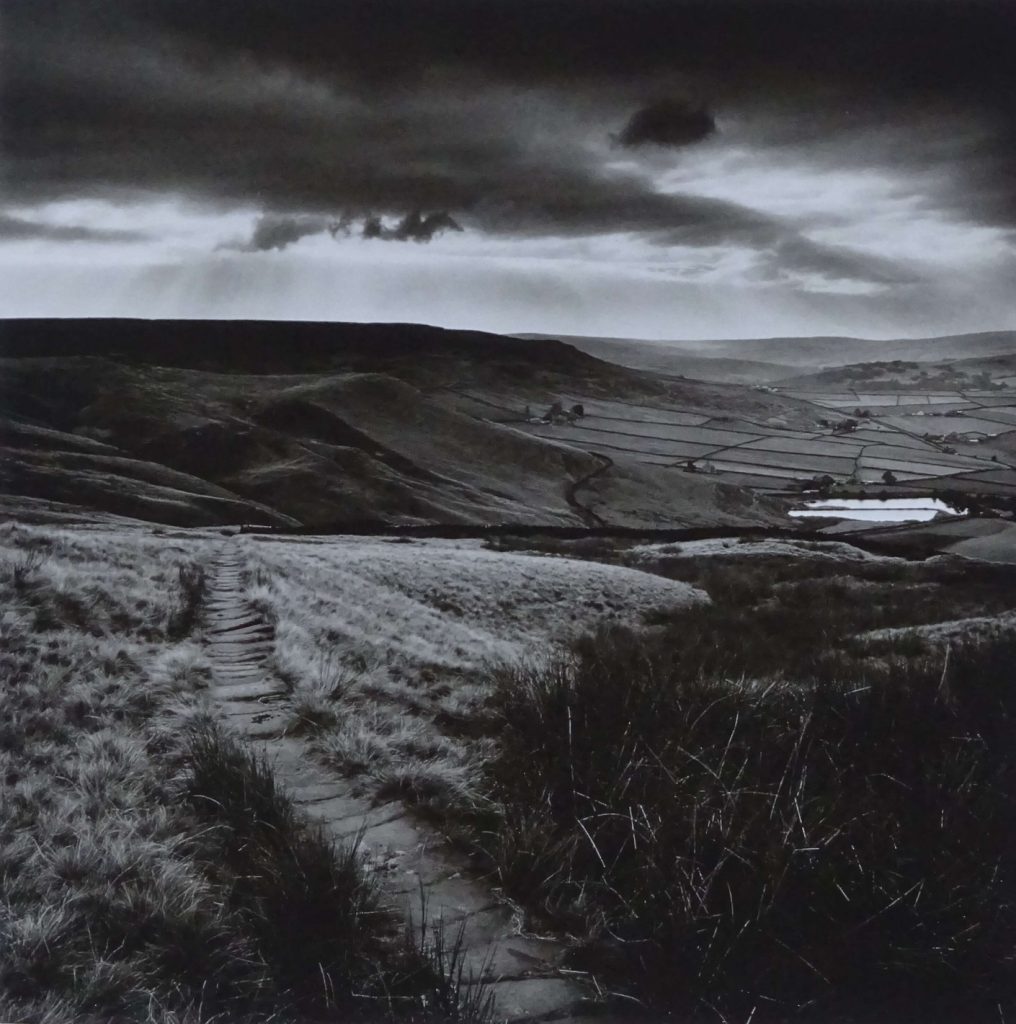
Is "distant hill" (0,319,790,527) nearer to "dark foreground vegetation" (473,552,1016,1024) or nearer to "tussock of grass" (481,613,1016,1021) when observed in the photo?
"dark foreground vegetation" (473,552,1016,1024)

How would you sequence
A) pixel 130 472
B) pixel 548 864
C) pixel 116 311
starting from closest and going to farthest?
pixel 548 864 < pixel 130 472 < pixel 116 311

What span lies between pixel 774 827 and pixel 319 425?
307 cm

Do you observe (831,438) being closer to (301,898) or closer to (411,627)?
(411,627)

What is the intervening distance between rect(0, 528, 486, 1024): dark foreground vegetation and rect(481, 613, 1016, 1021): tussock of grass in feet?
1.64

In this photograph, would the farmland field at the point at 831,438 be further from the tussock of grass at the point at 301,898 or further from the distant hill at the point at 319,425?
the tussock of grass at the point at 301,898

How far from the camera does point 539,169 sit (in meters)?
3.95

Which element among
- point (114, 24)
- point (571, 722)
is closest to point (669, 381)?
point (571, 722)

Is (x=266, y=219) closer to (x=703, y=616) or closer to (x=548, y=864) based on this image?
(x=703, y=616)

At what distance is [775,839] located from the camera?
7.50ft

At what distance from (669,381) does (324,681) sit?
2388 mm

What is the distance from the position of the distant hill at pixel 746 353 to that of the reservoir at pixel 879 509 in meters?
0.79

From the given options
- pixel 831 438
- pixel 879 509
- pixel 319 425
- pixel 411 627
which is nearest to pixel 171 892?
pixel 411 627

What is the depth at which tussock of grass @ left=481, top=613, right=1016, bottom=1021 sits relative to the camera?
222cm

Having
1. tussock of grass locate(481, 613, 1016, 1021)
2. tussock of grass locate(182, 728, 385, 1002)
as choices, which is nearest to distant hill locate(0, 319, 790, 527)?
tussock of grass locate(481, 613, 1016, 1021)
